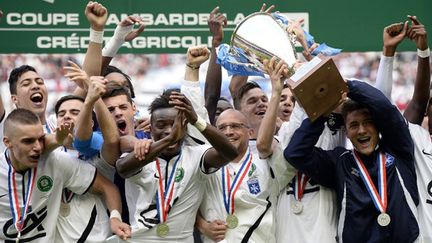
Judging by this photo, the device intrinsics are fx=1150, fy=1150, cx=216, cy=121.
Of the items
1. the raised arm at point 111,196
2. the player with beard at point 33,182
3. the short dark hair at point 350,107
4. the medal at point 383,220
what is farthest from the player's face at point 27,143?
the medal at point 383,220

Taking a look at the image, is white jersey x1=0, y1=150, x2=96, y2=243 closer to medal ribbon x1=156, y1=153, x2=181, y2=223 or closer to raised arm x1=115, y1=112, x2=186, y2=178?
raised arm x1=115, y1=112, x2=186, y2=178

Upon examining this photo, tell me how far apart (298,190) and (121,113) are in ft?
4.07

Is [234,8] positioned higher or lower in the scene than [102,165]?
higher

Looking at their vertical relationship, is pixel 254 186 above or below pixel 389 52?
below

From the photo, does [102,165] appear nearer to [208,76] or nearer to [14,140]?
[14,140]

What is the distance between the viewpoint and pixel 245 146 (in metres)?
7.23

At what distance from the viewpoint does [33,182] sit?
6.92 m

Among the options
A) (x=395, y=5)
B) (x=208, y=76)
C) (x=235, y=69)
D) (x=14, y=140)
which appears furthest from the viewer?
(x=395, y=5)

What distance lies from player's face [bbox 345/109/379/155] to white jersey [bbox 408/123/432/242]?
29 centimetres

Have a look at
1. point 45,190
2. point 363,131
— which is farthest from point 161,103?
point 363,131

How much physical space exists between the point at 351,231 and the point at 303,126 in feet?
2.28

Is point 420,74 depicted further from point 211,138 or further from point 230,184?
point 211,138

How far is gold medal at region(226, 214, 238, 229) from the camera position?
7004mm

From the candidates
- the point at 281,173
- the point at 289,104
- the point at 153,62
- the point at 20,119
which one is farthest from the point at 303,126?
the point at 153,62
